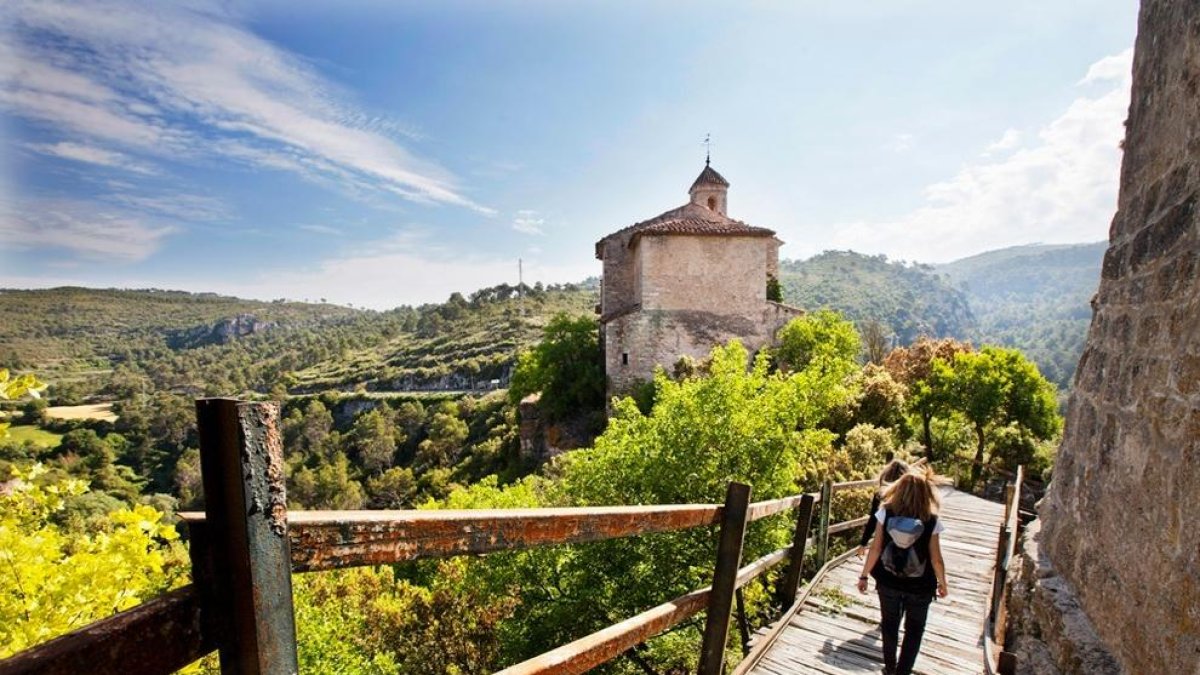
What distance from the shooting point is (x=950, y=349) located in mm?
19953

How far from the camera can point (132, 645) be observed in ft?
2.70

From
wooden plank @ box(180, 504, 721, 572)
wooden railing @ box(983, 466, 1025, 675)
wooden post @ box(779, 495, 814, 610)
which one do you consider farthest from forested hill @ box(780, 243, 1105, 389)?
wooden plank @ box(180, 504, 721, 572)

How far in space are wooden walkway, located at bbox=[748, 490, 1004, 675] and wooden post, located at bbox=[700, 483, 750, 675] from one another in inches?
81.5

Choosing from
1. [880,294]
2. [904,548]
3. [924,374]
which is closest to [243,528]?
[904,548]

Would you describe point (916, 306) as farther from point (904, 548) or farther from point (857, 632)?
point (904, 548)

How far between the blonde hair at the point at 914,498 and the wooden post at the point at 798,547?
90cm

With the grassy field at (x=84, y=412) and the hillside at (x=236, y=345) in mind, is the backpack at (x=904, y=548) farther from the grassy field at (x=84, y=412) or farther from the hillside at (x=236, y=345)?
the grassy field at (x=84, y=412)

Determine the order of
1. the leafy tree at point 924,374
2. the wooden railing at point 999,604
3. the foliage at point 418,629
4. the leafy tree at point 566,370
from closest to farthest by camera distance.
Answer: the wooden railing at point 999,604 < the foliage at point 418,629 < the leafy tree at point 924,374 < the leafy tree at point 566,370

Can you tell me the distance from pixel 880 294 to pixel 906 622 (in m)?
161

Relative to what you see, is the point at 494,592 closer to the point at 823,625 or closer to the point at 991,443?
the point at 823,625

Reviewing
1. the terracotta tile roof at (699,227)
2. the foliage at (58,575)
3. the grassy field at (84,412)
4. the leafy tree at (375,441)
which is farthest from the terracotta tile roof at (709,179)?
the grassy field at (84,412)

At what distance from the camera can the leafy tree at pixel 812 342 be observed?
22188mm

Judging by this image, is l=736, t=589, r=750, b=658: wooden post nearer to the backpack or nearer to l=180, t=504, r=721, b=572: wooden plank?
the backpack

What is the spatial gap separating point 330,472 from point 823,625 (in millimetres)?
50975
